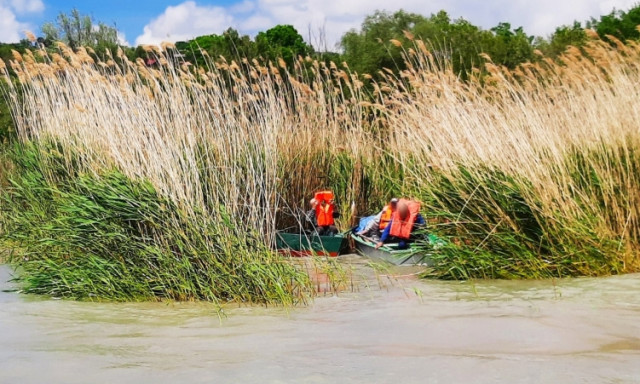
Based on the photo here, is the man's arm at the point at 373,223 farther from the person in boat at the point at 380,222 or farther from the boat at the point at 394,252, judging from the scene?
the boat at the point at 394,252

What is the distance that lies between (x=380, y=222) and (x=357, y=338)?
506 cm

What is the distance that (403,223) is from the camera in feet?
36.7

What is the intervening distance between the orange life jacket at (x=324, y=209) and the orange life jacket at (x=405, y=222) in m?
1.43

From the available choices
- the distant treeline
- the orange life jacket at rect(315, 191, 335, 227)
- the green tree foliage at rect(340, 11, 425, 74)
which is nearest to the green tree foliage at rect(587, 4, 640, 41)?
the distant treeline

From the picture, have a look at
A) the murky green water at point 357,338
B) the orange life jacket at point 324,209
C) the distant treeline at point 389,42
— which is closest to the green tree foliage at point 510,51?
the distant treeline at point 389,42

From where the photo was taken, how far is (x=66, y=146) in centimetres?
1068

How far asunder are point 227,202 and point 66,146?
3.05 metres

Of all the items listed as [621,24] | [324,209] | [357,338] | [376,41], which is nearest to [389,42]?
[376,41]

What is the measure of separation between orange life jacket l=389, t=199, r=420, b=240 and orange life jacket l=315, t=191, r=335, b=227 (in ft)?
4.68

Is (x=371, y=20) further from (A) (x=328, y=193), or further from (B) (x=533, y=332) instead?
(B) (x=533, y=332)

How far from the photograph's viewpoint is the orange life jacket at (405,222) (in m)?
11.1

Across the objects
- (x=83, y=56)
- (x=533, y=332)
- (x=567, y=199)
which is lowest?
(x=533, y=332)

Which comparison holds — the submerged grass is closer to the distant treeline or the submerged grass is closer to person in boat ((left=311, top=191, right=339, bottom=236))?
person in boat ((left=311, top=191, right=339, bottom=236))

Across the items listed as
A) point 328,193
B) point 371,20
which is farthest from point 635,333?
point 371,20
